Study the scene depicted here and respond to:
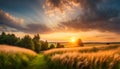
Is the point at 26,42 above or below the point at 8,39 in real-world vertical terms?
below

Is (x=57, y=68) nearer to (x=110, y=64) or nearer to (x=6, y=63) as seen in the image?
(x=6, y=63)

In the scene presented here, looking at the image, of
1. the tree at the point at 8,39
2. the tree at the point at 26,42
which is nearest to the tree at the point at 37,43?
the tree at the point at 26,42

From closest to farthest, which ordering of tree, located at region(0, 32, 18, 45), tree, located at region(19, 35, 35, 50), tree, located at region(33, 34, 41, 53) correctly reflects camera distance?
tree, located at region(0, 32, 18, 45), tree, located at region(19, 35, 35, 50), tree, located at region(33, 34, 41, 53)

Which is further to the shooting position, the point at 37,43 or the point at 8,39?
the point at 37,43

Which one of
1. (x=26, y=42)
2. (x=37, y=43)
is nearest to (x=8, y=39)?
(x=26, y=42)

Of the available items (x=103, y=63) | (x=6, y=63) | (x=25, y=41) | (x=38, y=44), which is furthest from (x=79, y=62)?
(x=38, y=44)

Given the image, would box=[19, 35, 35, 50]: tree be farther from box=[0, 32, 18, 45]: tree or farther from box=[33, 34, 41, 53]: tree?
box=[33, 34, 41, 53]: tree

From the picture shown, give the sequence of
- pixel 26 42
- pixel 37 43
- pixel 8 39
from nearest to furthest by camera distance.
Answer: pixel 8 39, pixel 26 42, pixel 37 43

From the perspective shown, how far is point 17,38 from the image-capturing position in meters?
60.7

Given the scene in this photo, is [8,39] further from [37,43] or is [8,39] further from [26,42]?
[37,43]

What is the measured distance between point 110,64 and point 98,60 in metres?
1.01

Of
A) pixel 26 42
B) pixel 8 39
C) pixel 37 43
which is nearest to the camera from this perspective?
pixel 8 39

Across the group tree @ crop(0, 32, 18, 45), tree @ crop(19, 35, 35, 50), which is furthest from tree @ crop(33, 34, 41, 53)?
tree @ crop(0, 32, 18, 45)

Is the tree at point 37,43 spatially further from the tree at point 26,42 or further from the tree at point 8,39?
A: the tree at point 8,39
